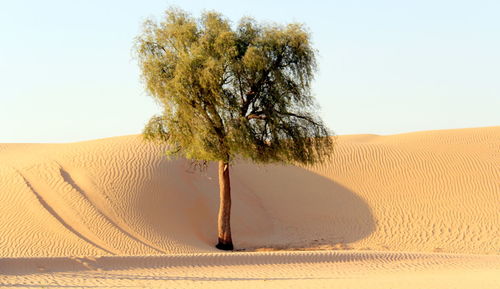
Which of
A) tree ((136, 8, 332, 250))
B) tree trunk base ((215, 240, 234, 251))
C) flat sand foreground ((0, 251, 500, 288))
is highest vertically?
tree ((136, 8, 332, 250))

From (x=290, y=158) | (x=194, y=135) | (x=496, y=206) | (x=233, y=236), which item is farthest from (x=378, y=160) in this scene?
(x=194, y=135)

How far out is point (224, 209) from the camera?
22.7 m

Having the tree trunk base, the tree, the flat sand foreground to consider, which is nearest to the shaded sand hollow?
the flat sand foreground

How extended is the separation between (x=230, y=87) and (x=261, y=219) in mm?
8124

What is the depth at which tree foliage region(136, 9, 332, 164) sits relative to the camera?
2014 centimetres

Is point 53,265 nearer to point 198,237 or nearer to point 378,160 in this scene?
point 198,237

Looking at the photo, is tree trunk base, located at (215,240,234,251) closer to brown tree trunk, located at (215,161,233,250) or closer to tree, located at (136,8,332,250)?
brown tree trunk, located at (215,161,233,250)

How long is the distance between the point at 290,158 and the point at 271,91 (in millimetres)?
2267

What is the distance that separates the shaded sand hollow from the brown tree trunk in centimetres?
58

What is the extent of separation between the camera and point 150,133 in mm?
21469

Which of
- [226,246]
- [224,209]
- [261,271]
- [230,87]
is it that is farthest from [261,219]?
[261,271]

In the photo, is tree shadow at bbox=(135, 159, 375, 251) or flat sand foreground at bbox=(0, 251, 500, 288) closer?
flat sand foreground at bbox=(0, 251, 500, 288)

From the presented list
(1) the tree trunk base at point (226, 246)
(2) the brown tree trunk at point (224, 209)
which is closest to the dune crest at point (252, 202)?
(1) the tree trunk base at point (226, 246)

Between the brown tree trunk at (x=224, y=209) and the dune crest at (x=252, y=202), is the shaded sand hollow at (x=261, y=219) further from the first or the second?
the brown tree trunk at (x=224, y=209)
